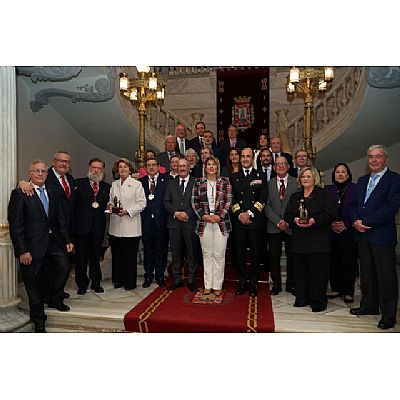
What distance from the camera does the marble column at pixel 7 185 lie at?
369cm

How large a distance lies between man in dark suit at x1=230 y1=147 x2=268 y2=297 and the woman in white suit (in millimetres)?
1084

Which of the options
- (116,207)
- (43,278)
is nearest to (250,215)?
(116,207)

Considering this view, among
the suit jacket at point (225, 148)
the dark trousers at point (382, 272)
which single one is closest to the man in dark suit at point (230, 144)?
the suit jacket at point (225, 148)

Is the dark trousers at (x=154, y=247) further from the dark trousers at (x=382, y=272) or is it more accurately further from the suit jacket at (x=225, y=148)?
the dark trousers at (x=382, y=272)

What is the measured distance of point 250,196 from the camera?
4461 mm

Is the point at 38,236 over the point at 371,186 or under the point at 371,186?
under

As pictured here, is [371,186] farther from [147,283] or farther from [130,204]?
[147,283]

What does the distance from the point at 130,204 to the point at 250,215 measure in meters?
1.37

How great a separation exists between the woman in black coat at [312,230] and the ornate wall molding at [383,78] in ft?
8.04

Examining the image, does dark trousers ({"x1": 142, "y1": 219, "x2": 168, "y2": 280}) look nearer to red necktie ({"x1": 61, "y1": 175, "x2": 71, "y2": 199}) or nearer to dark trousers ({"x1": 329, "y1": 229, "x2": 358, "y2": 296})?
red necktie ({"x1": 61, "y1": 175, "x2": 71, "y2": 199})

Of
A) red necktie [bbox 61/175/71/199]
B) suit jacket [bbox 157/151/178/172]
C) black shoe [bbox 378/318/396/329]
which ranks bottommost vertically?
black shoe [bbox 378/318/396/329]

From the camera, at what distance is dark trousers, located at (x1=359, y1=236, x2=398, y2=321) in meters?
3.71

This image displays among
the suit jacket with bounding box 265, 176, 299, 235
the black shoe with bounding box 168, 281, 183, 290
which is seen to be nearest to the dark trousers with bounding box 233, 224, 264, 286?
the suit jacket with bounding box 265, 176, 299, 235

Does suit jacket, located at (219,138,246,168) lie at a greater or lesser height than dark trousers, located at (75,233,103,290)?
greater
